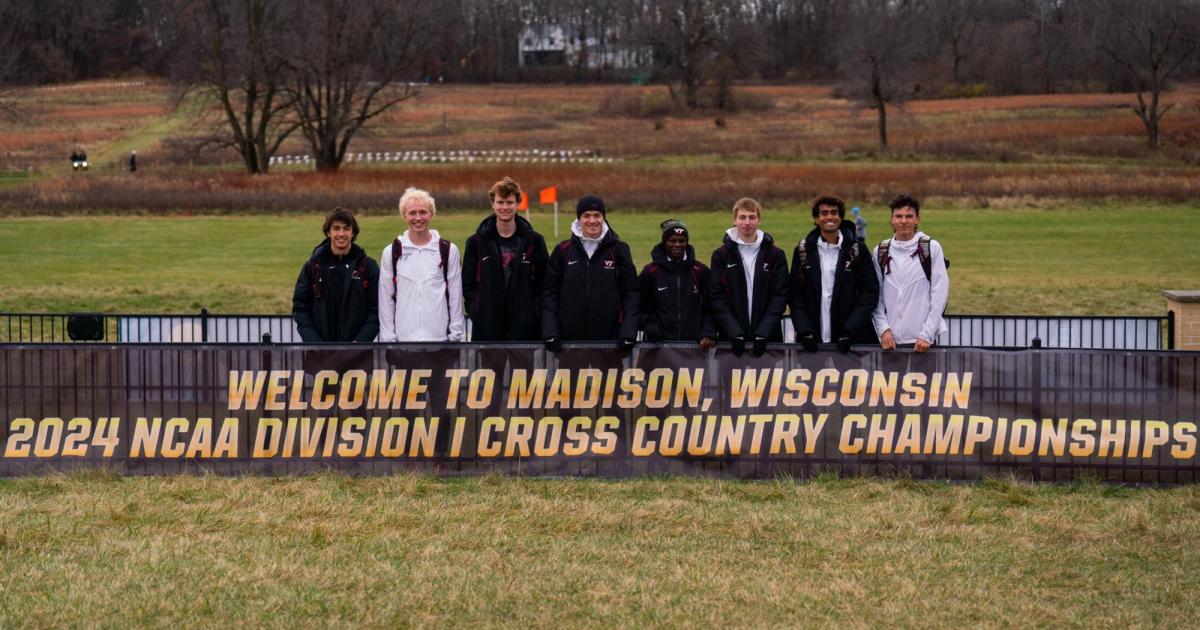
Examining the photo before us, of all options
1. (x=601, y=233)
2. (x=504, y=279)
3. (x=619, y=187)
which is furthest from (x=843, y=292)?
(x=619, y=187)

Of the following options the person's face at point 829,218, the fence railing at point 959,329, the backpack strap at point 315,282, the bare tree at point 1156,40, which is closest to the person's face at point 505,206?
the backpack strap at point 315,282

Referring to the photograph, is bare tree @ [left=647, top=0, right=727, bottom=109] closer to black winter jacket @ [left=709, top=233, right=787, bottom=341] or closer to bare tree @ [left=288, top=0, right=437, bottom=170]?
bare tree @ [left=288, top=0, right=437, bottom=170]

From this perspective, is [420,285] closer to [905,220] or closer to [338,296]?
[338,296]

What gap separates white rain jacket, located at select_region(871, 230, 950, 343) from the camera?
388 inches

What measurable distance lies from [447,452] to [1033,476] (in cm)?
393

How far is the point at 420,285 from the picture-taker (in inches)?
388

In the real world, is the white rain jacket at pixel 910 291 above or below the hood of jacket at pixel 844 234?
below

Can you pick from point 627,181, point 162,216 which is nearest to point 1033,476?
point 162,216

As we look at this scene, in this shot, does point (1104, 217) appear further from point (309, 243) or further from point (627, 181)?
point (309, 243)

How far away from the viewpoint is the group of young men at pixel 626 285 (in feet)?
32.1

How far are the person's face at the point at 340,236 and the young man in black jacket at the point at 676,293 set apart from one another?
204cm

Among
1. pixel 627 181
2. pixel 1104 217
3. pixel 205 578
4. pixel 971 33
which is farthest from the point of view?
pixel 971 33

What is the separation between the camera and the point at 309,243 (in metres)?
30.9

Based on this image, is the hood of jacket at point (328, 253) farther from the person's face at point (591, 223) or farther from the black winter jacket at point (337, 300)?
the person's face at point (591, 223)
